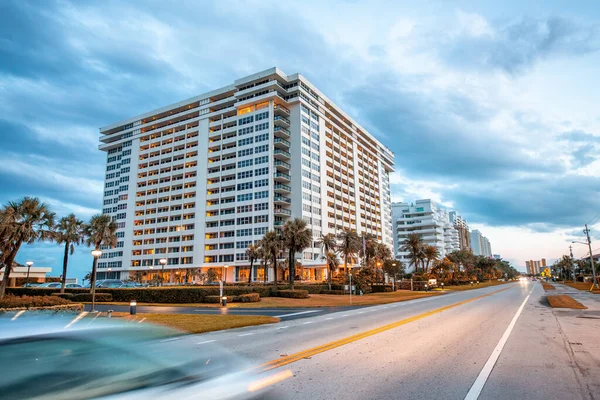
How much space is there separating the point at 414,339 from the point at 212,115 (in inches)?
3680

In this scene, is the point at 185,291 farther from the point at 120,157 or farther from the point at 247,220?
the point at 120,157

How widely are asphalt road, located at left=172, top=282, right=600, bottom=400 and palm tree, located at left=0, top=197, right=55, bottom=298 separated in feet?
90.0

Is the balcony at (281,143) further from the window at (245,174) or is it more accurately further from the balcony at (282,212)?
the balcony at (282,212)

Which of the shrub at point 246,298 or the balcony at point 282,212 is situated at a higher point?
the balcony at point 282,212

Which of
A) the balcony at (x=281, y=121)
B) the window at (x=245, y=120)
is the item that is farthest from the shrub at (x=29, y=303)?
the window at (x=245, y=120)

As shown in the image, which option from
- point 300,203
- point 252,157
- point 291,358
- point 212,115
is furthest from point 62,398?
point 212,115

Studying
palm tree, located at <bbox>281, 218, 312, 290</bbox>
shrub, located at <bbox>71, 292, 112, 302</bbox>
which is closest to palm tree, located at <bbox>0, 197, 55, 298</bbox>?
shrub, located at <bbox>71, 292, 112, 302</bbox>

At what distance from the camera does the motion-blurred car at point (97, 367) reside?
15.2 ft

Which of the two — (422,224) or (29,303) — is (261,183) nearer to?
(29,303)

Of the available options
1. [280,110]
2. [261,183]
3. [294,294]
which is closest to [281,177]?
[261,183]

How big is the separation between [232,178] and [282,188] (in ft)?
48.5

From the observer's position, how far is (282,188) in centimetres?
8325

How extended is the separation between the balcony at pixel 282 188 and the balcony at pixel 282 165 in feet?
12.2

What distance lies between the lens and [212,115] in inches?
3826
